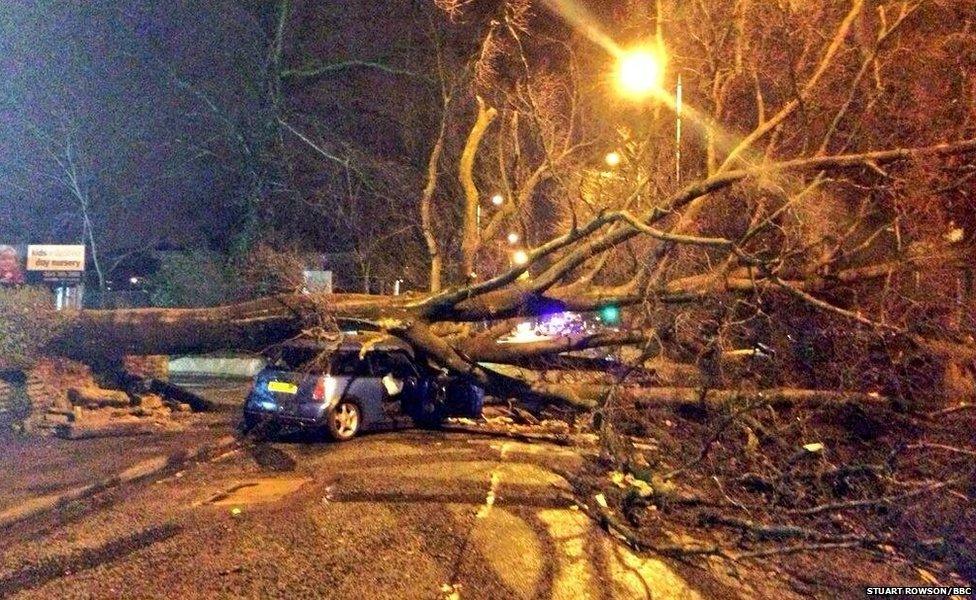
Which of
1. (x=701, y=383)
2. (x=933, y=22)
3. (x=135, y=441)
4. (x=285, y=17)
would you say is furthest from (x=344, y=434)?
(x=285, y=17)

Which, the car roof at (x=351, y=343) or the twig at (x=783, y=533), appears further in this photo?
the car roof at (x=351, y=343)

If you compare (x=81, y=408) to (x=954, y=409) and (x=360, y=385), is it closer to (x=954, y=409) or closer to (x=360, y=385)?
(x=360, y=385)

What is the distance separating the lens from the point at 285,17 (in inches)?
854

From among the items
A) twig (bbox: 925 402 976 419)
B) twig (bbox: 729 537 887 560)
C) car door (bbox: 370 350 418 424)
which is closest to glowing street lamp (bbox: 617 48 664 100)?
car door (bbox: 370 350 418 424)

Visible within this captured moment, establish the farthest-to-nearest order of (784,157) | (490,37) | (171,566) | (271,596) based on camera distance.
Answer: (490,37), (784,157), (171,566), (271,596)

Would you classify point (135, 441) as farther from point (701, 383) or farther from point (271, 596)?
point (701, 383)

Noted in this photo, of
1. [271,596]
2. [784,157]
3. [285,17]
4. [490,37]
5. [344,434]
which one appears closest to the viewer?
[271,596]

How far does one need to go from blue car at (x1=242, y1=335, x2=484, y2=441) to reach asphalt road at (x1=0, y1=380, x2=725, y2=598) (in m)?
1.28

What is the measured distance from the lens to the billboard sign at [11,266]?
45.6 feet

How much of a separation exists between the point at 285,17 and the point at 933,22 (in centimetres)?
1514

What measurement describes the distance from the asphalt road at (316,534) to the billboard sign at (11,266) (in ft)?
16.5

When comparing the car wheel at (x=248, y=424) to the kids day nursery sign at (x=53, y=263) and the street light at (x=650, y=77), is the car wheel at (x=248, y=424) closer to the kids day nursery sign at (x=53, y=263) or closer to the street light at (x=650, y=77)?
the kids day nursery sign at (x=53, y=263)

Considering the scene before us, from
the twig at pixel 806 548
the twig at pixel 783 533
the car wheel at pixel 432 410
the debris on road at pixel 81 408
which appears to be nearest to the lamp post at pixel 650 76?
the car wheel at pixel 432 410

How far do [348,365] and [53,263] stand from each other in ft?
19.4
